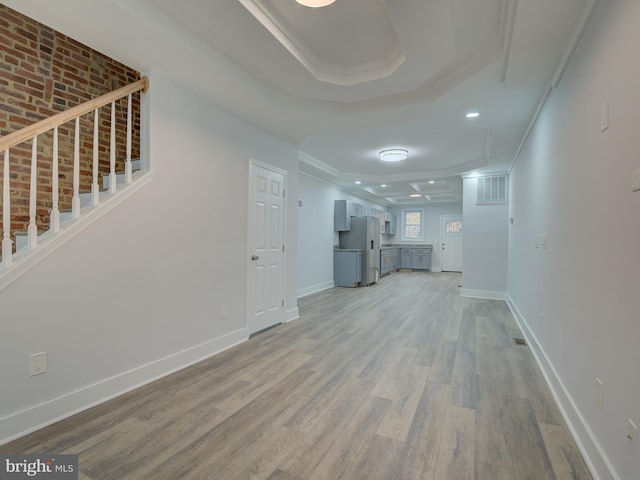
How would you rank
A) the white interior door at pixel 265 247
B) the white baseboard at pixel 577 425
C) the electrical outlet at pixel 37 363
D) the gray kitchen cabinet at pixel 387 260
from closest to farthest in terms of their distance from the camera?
the white baseboard at pixel 577 425 → the electrical outlet at pixel 37 363 → the white interior door at pixel 265 247 → the gray kitchen cabinet at pixel 387 260

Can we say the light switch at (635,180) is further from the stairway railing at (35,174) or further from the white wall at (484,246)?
the white wall at (484,246)

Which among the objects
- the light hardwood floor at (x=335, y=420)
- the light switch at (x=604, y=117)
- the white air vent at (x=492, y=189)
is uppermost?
the white air vent at (x=492, y=189)

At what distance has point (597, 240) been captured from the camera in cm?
169

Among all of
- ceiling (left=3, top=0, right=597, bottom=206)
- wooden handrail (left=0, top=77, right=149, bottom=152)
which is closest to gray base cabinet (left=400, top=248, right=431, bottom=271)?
ceiling (left=3, top=0, right=597, bottom=206)

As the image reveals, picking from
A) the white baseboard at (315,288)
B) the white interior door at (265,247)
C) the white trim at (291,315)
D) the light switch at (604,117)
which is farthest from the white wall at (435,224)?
the light switch at (604,117)

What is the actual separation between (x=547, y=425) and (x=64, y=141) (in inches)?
173

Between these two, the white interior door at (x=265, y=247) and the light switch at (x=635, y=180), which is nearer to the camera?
the light switch at (x=635, y=180)

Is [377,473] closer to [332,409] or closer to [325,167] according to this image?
[332,409]

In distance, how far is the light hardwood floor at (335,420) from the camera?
64.8 inches

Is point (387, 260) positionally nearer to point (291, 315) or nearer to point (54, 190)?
point (291, 315)

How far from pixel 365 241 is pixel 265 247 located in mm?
4357

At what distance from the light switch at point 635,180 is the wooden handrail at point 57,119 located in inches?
123

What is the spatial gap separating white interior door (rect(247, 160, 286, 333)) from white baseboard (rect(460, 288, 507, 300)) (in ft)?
13.9

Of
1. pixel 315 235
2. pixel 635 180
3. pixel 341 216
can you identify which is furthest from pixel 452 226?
pixel 635 180
